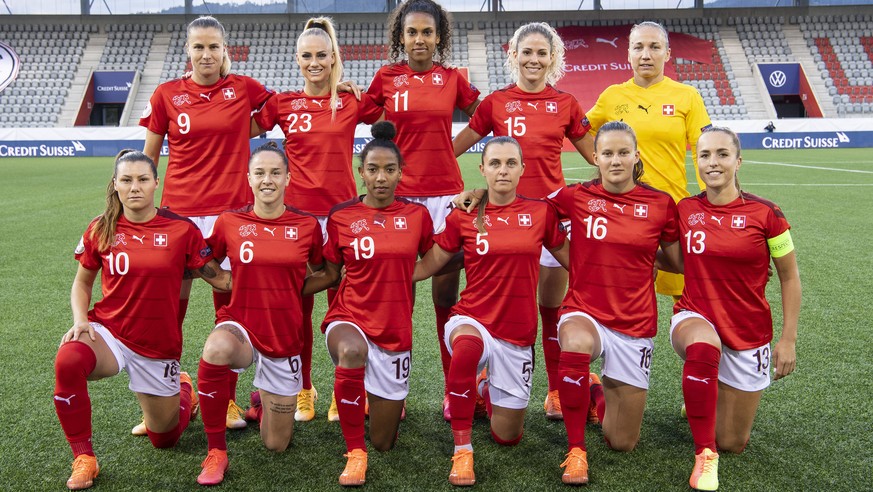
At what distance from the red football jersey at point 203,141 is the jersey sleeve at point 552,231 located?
1.60m

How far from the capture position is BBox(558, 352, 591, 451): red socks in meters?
2.91

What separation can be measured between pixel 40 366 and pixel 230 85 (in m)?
2.01

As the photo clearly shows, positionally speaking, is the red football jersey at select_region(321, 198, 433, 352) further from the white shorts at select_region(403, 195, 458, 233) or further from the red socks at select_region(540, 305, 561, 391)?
the red socks at select_region(540, 305, 561, 391)

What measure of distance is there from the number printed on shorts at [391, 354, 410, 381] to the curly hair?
165 centimetres

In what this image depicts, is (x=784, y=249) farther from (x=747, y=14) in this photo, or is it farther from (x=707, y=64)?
(x=747, y=14)

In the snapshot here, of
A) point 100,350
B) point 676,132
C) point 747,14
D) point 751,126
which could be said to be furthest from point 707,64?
point 100,350

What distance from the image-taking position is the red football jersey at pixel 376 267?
3164 millimetres

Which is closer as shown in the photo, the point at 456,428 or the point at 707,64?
the point at 456,428

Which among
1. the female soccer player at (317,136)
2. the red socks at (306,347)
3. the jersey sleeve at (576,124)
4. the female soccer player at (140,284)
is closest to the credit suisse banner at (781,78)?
the jersey sleeve at (576,124)

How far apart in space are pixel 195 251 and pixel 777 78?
1191 inches

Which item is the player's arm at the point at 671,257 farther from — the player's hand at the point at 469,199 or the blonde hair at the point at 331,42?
the blonde hair at the point at 331,42

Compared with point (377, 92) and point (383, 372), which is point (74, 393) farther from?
point (377, 92)

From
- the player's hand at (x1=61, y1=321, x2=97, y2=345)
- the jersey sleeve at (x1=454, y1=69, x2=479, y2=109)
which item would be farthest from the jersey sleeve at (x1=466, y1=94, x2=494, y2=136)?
the player's hand at (x1=61, y1=321, x2=97, y2=345)

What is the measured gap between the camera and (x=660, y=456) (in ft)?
10.0
